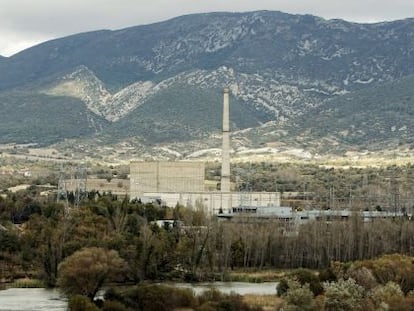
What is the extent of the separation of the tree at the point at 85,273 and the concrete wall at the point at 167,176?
56.9 metres

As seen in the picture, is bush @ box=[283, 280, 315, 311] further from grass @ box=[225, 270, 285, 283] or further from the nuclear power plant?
the nuclear power plant

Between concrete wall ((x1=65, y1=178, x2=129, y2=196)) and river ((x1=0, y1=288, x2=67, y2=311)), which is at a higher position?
concrete wall ((x1=65, y1=178, x2=129, y2=196))

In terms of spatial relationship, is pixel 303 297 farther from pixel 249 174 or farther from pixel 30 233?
pixel 249 174

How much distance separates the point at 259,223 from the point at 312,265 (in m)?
9.69

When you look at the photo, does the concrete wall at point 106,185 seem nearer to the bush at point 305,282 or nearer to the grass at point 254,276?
the grass at point 254,276

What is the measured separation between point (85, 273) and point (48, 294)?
16.2ft

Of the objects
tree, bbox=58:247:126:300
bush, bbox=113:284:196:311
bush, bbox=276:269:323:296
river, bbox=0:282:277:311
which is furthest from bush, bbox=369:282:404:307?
tree, bbox=58:247:126:300

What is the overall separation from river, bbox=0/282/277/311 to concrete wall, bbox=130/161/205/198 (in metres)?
48.5

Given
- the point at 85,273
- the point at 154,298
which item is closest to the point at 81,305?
the point at 154,298

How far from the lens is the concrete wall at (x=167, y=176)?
119625mm

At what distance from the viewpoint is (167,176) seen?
120 meters

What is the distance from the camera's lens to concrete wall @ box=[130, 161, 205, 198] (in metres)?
120

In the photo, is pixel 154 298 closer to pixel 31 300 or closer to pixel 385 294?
pixel 31 300

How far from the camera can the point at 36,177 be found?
5792 inches
